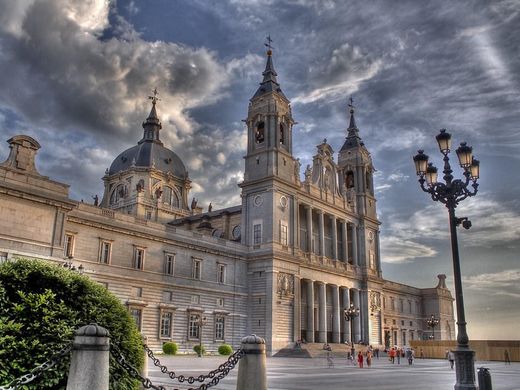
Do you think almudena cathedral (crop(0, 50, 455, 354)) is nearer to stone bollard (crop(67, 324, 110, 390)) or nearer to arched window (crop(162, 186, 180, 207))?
arched window (crop(162, 186, 180, 207))

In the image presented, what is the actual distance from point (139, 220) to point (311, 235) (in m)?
24.3

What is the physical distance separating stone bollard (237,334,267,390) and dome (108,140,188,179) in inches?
3092

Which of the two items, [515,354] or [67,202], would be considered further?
[515,354]

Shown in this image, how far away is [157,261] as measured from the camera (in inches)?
1861

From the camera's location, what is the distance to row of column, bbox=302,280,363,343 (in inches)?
2403

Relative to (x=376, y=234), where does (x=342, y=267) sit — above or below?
below

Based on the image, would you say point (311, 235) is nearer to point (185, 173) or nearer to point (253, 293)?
A: point (253, 293)

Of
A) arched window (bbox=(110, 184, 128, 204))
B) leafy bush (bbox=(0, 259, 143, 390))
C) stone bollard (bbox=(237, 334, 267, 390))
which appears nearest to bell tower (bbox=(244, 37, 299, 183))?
arched window (bbox=(110, 184, 128, 204))

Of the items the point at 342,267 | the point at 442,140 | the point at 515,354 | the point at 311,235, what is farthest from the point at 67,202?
the point at 515,354

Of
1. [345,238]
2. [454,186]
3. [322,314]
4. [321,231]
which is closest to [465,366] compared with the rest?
[454,186]

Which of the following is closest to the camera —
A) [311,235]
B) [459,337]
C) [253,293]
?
[459,337]

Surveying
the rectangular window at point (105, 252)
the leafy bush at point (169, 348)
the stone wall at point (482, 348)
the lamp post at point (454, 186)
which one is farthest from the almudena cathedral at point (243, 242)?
the lamp post at point (454, 186)

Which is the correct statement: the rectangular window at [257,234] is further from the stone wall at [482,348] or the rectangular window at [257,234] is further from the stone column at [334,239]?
the stone wall at [482,348]

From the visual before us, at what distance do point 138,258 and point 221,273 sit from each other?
10569mm
